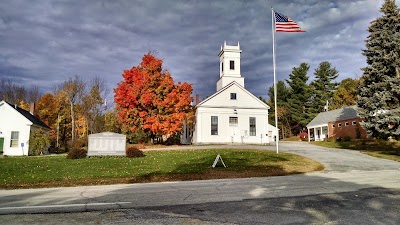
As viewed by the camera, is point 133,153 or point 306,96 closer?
point 133,153

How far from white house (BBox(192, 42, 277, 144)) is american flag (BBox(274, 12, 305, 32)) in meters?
18.5

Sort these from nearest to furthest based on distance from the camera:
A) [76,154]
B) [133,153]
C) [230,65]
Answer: [76,154] → [133,153] → [230,65]

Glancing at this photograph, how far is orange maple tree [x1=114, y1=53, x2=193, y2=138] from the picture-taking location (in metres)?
33.3

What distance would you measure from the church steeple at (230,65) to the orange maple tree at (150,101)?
28.6 ft

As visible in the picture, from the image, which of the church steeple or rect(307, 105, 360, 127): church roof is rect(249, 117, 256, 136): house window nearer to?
the church steeple

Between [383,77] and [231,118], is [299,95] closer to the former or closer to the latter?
[231,118]

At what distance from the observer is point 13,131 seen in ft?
107

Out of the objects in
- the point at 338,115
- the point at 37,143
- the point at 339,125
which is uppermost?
the point at 338,115

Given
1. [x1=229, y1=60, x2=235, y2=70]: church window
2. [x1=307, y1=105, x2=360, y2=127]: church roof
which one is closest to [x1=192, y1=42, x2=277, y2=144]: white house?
[x1=229, y1=60, x2=235, y2=70]: church window

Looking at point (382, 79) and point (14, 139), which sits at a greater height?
point (382, 79)

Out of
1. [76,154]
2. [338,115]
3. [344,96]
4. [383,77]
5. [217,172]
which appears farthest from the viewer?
[344,96]

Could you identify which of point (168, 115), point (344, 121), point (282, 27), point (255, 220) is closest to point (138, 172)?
point (255, 220)

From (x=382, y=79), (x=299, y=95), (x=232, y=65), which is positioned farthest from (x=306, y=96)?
(x=382, y=79)

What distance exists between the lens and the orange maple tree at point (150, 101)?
109ft
